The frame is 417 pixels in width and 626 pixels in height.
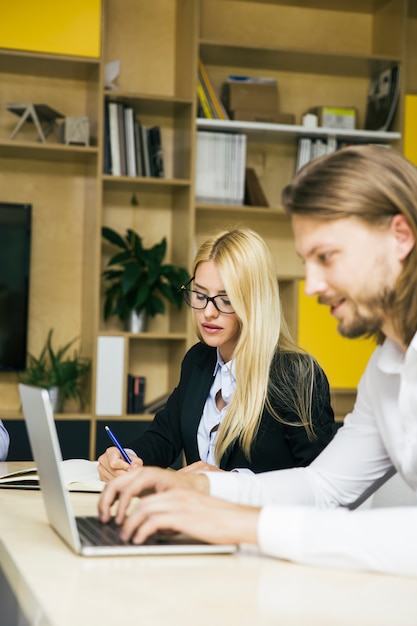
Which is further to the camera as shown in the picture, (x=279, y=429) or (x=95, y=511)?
(x=279, y=429)

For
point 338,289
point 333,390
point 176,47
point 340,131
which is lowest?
point 333,390

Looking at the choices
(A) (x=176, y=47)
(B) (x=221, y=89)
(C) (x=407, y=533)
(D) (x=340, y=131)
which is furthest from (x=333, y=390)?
(C) (x=407, y=533)

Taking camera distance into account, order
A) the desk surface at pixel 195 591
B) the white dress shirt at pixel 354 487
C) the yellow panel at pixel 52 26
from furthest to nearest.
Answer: the yellow panel at pixel 52 26, the white dress shirt at pixel 354 487, the desk surface at pixel 195 591

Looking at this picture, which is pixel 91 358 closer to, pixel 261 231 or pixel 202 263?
pixel 261 231

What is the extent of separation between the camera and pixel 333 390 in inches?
171

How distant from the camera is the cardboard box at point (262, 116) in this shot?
4250mm

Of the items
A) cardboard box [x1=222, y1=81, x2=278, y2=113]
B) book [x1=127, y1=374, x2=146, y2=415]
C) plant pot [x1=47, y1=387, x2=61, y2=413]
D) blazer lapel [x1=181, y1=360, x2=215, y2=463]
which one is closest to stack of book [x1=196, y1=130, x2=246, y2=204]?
cardboard box [x1=222, y1=81, x2=278, y2=113]

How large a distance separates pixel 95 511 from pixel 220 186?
297 cm

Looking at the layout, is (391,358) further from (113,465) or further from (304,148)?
(304,148)

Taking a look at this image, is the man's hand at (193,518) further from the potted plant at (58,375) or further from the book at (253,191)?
the book at (253,191)

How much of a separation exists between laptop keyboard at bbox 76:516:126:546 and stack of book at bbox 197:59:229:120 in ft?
10.5

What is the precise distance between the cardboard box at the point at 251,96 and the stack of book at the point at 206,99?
76 mm

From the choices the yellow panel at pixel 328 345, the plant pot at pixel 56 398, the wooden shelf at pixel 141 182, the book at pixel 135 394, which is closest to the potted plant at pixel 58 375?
the plant pot at pixel 56 398

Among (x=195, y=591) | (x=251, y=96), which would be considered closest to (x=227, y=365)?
(x=195, y=591)
